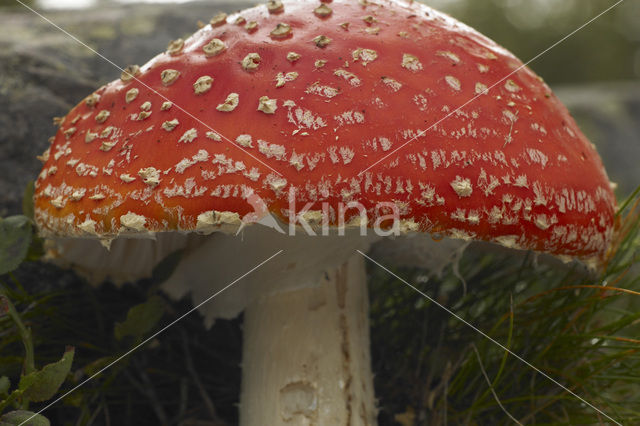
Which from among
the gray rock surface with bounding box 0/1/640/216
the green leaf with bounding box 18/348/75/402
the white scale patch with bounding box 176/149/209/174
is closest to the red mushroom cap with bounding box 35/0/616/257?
the white scale patch with bounding box 176/149/209/174

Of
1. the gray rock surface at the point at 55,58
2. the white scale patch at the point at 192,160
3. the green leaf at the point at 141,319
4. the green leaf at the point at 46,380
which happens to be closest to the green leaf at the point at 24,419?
the green leaf at the point at 46,380

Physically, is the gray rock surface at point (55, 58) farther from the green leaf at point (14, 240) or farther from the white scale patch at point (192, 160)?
the white scale patch at point (192, 160)

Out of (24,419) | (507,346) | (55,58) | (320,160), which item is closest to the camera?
(320,160)

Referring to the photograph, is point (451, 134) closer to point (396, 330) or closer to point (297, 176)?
point (297, 176)

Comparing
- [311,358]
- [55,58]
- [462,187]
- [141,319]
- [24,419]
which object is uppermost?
[55,58]

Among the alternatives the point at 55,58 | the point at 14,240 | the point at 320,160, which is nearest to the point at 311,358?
the point at 320,160

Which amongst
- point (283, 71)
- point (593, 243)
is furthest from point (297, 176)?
point (593, 243)

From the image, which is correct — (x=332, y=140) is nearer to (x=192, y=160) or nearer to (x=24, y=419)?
(x=192, y=160)

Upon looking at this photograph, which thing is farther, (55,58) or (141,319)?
(55,58)
